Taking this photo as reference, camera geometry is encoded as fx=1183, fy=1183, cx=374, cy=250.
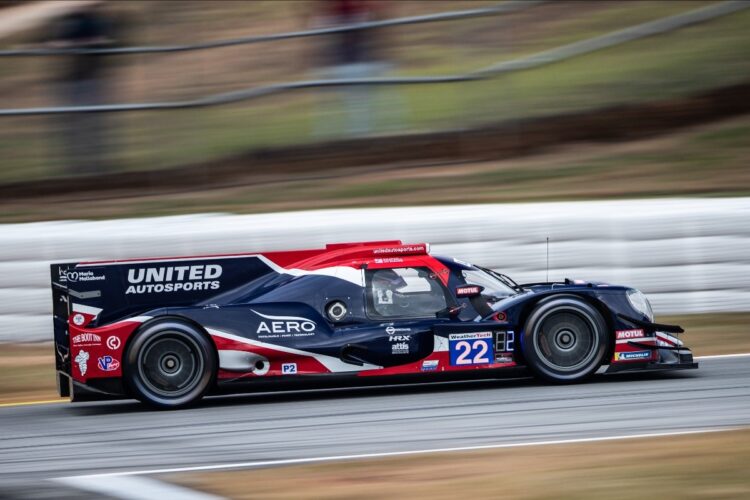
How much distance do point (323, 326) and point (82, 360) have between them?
67.5 inches

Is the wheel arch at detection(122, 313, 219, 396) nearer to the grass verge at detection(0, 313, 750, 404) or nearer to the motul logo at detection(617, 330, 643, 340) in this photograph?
the grass verge at detection(0, 313, 750, 404)

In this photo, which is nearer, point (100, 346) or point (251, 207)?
point (100, 346)

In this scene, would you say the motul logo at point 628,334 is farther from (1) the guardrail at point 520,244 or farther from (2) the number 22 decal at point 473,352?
(1) the guardrail at point 520,244

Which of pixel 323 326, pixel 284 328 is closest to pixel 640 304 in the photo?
pixel 323 326

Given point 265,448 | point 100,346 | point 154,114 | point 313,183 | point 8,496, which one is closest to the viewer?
point 8,496

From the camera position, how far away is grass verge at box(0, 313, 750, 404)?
32.0ft

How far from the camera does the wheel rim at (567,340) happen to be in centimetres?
850

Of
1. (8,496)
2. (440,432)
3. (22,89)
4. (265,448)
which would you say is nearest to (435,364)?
(440,432)

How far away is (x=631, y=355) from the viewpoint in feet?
27.8

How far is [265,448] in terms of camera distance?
6.82 m

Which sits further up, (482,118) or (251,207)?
(482,118)

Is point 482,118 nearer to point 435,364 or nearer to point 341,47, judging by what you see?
point 341,47

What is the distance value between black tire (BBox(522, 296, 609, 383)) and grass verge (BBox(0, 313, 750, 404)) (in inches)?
73.5

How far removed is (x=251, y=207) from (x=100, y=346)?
5.77 metres
